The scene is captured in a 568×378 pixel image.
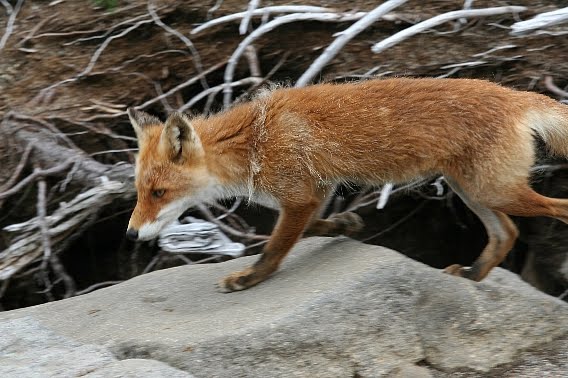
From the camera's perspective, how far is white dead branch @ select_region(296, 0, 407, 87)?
233 inches

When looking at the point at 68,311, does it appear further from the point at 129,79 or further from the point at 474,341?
the point at 129,79

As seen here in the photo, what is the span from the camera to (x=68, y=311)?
425cm

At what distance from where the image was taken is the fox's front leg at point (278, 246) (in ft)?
14.1

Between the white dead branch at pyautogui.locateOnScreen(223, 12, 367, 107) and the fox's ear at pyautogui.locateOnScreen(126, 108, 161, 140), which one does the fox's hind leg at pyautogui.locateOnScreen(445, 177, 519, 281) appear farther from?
the white dead branch at pyautogui.locateOnScreen(223, 12, 367, 107)

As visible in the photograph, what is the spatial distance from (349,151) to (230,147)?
0.72 meters

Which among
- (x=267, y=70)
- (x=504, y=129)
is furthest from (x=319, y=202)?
(x=267, y=70)

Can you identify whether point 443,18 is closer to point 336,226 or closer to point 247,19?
point 247,19

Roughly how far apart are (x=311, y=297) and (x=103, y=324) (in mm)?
1131

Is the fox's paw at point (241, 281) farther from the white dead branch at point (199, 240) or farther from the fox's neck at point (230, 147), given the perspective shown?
the white dead branch at point (199, 240)

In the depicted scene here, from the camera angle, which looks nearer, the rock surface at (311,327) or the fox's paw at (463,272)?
the rock surface at (311,327)

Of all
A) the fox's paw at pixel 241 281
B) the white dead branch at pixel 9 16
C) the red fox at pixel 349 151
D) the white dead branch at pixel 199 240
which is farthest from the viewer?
the white dead branch at pixel 9 16

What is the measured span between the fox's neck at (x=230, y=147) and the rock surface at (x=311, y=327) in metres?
0.64

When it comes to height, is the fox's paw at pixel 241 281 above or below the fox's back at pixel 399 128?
below

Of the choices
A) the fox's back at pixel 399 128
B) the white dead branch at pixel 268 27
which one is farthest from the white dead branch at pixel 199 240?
the fox's back at pixel 399 128
